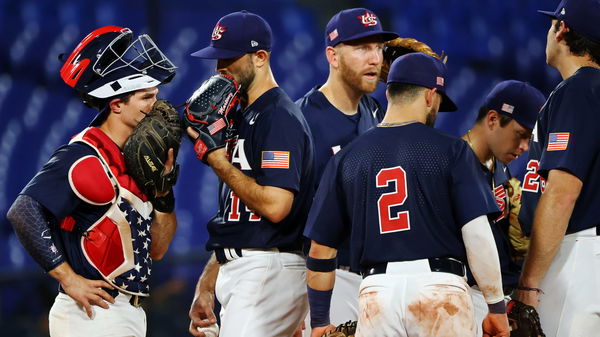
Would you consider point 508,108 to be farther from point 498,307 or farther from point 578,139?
point 498,307

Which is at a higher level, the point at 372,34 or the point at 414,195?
the point at 372,34

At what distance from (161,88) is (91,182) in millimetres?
3554

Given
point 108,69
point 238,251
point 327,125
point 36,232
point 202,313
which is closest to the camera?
point 36,232

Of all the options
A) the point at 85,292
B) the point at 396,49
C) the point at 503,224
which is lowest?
the point at 503,224

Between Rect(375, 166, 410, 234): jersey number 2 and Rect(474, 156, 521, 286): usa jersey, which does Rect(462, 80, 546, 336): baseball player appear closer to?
Rect(474, 156, 521, 286): usa jersey

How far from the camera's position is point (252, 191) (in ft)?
11.8

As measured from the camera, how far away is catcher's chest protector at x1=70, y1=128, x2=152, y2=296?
329 centimetres

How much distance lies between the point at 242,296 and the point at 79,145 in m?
1.00

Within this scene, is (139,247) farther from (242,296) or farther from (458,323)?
(458,323)

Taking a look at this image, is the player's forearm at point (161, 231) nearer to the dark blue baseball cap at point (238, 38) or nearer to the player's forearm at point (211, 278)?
the player's forearm at point (211, 278)

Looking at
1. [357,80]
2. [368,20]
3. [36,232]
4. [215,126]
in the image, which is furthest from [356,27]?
[36,232]

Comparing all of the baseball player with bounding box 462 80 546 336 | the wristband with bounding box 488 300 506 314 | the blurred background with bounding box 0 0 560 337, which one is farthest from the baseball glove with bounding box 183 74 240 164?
A: the blurred background with bounding box 0 0 560 337

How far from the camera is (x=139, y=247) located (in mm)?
3428

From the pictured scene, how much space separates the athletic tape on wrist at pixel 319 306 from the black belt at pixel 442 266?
0.31 metres
